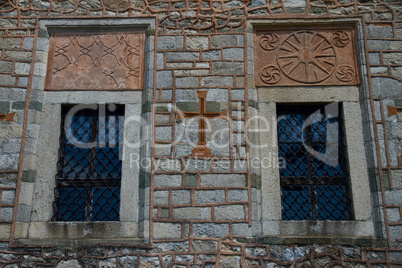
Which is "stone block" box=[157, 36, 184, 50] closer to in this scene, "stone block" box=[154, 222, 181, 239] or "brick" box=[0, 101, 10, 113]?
"brick" box=[0, 101, 10, 113]

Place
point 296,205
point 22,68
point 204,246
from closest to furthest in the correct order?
1. point 204,246
2. point 296,205
3. point 22,68

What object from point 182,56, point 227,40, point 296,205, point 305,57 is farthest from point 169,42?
point 296,205

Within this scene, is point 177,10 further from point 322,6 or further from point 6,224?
point 6,224

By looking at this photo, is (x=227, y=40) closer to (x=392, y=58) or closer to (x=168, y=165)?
(x=168, y=165)

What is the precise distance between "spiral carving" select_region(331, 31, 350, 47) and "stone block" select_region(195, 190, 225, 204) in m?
2.05

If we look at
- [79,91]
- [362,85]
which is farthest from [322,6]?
[79,91]

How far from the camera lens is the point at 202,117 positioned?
4637 millimetres

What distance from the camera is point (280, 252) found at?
4.20 metres

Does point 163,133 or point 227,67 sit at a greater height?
point 227,67

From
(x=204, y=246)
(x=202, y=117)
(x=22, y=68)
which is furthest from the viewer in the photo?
(x=22, y=68)

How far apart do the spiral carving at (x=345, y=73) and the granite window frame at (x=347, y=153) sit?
0.28 feet

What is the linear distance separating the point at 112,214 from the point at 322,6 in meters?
3.09

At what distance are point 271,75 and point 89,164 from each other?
206cm

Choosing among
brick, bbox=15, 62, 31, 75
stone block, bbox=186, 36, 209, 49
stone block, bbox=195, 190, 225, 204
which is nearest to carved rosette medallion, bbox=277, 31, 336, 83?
stone block, bbox=186, 36, 209, 49
